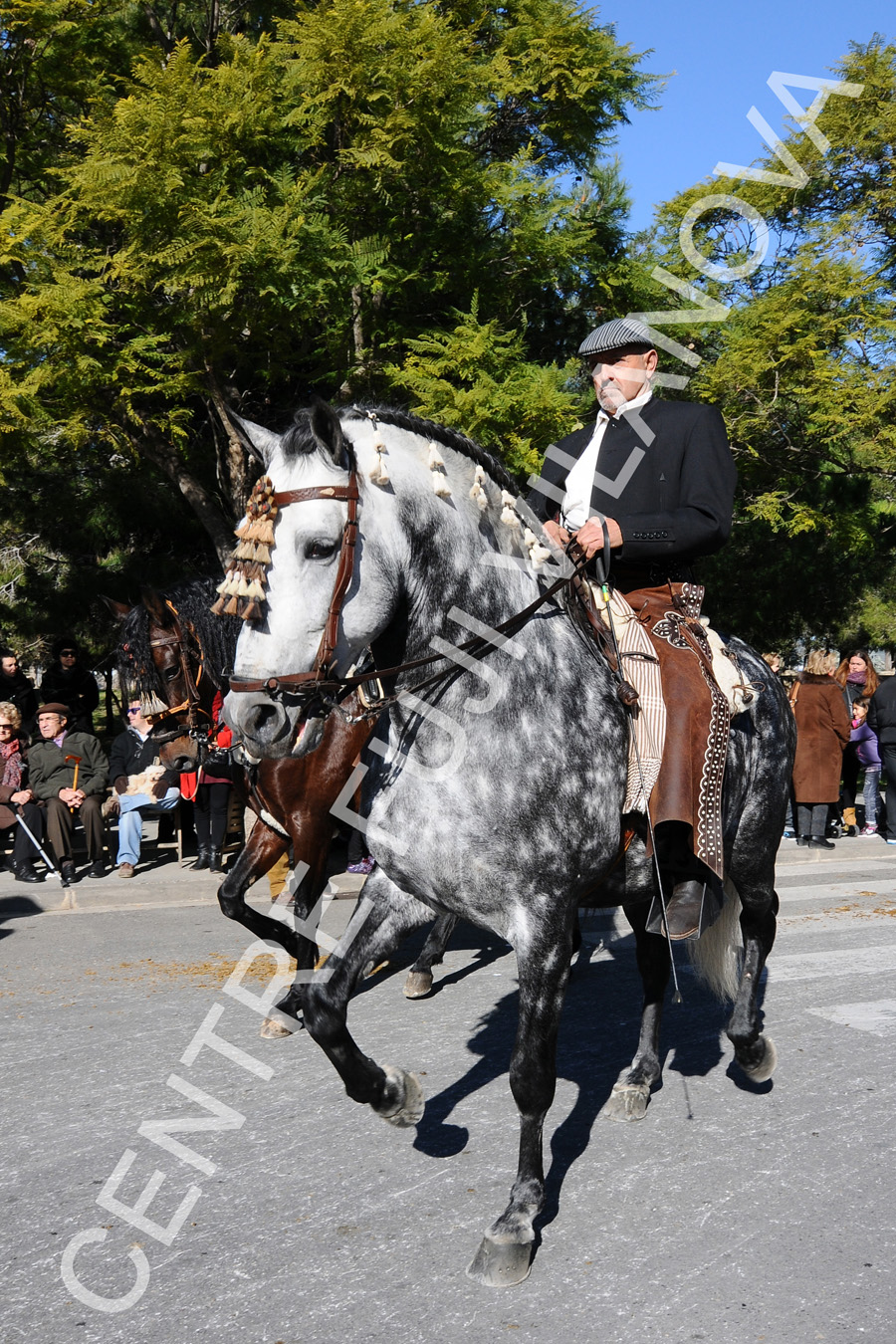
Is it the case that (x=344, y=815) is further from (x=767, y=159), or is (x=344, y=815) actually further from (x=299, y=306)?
(x=767, y=159)

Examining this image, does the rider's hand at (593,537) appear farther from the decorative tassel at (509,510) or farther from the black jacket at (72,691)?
the black jacket at (72,691)

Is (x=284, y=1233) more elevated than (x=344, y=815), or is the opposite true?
(x=344, y=815)

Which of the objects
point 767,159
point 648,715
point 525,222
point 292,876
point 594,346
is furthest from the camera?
point 767,159

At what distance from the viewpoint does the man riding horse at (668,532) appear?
13.0 ft

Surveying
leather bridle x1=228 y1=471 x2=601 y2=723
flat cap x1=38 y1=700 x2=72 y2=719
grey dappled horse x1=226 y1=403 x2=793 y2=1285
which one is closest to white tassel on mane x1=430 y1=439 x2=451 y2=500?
grey dappled horse x1=226 y1=403 x2=793 y2=1285

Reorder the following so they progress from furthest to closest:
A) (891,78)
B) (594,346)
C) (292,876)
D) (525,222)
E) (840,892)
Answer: (891,78), (525,222), (840,892), (292,876), (594,346)

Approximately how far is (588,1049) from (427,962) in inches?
52.9

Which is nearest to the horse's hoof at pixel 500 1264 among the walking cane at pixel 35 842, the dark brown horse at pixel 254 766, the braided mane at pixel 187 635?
the dark brown horse at pixel 254 766

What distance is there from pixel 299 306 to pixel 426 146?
181 cm

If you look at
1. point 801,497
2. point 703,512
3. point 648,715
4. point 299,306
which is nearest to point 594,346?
point 703,512

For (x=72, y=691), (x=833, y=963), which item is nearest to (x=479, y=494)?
(x=833, y=963)

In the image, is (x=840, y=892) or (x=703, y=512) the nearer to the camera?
(x=703, y=512)

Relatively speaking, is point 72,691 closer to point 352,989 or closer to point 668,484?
point 352,989

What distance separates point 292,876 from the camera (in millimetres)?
6066
